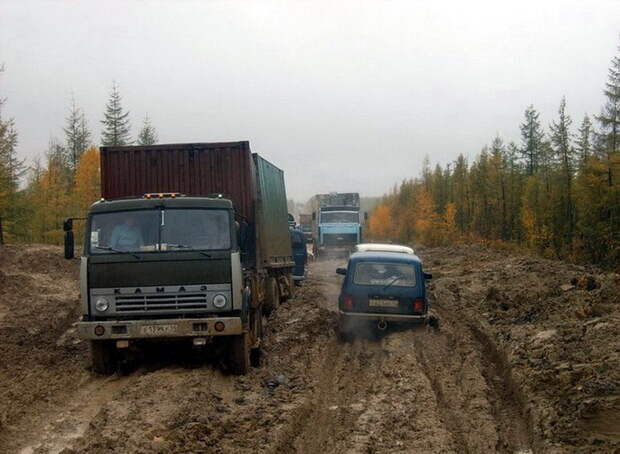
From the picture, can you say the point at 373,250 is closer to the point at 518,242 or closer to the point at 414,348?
the point at 414,348

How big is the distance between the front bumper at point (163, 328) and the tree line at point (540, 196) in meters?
29.7

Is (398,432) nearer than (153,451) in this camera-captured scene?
No

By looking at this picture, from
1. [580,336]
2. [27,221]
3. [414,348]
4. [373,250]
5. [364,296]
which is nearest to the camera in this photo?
[580,336]

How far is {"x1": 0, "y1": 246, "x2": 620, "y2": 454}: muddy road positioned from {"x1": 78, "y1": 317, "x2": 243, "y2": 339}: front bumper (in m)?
0.62

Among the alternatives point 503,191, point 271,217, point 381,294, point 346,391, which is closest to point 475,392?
point 346,391

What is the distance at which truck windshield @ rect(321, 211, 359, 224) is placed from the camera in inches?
1596

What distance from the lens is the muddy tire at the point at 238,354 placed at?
1009 cm

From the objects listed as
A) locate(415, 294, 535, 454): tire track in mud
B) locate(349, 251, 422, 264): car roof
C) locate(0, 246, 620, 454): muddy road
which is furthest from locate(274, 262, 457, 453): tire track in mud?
locate(349, 251, 422, 264): car roof

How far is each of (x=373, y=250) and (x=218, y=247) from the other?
270 inches

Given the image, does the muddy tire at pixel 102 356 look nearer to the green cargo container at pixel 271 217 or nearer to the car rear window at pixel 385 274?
the green cargo container at pixel 271 217

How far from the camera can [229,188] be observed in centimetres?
1225

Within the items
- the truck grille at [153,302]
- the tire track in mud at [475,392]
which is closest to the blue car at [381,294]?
the tire track in mud at [475,392]

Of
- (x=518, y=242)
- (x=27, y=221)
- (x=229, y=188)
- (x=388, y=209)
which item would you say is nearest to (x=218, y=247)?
(x=229, y=188)

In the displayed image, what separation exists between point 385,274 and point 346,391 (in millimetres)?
4635
